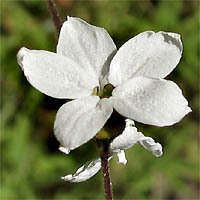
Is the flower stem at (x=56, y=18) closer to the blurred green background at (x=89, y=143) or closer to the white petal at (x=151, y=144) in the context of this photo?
the white petal at (x=151, y=144)

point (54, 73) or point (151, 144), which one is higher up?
point (54, 73)

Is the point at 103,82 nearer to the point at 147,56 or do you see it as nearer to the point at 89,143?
the point at 147,56

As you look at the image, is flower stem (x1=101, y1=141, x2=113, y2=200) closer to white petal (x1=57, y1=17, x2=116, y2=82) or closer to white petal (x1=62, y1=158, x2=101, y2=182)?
white petal (x1=62, y1=158, x2=101, y2=182)

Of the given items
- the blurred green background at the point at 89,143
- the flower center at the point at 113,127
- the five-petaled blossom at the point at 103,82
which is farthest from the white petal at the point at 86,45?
the blurred green background at the point at 89,143

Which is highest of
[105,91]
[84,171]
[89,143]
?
[105,91]

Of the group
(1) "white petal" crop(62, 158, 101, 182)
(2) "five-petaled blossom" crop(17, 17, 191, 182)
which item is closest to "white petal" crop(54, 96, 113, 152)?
(2) "five-petaled blossom" crop(17, 17, 191, 182)

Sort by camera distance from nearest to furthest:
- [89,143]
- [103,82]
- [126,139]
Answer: [126,139] → [103,82] → [89,143]

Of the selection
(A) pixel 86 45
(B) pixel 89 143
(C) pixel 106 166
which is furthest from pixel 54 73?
(B) pixel 89 143
